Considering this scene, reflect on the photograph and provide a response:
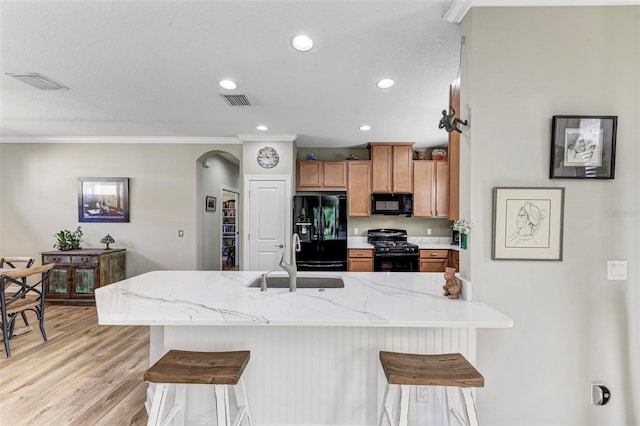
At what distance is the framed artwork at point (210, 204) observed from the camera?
17.2 ft

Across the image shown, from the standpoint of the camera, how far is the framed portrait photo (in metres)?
5.23

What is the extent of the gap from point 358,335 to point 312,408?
1.64 ft

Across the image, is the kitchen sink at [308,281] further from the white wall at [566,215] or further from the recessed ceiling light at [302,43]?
the recessed ceiling light at [302,43]

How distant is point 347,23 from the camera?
5.97ft

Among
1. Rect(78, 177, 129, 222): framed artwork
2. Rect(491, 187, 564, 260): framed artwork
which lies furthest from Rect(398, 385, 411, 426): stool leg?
Rect(78, 177, 129, 222): framed artwork

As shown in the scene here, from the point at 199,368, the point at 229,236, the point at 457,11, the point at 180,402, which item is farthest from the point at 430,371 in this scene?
the point at 229,236

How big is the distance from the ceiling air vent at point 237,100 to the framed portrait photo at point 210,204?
250cm

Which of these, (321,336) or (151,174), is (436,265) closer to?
(321,336)

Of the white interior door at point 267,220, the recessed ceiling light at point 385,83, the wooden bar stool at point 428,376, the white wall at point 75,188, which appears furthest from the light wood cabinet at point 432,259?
the white wall at point 75,188

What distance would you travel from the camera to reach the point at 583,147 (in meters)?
1.57

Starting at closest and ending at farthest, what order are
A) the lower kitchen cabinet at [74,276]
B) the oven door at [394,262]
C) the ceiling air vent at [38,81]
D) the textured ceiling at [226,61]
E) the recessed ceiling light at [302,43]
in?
the textured ceiling at [226,61] < the recessed ceiling light at [302,43] < the ceiling air vent at [38,81] < the lower kitchen cabinet at [74,276] < the oven door at [394,262]

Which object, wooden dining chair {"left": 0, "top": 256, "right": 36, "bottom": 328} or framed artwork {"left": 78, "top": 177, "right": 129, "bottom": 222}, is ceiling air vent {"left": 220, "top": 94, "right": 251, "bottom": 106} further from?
wooden dining chair {"left": 0, "top": 256, "right": 36, "bottom": 328}

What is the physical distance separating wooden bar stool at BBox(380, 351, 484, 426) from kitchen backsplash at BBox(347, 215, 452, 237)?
3.70 metres

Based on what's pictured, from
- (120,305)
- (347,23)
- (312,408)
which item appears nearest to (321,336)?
(312,408)
